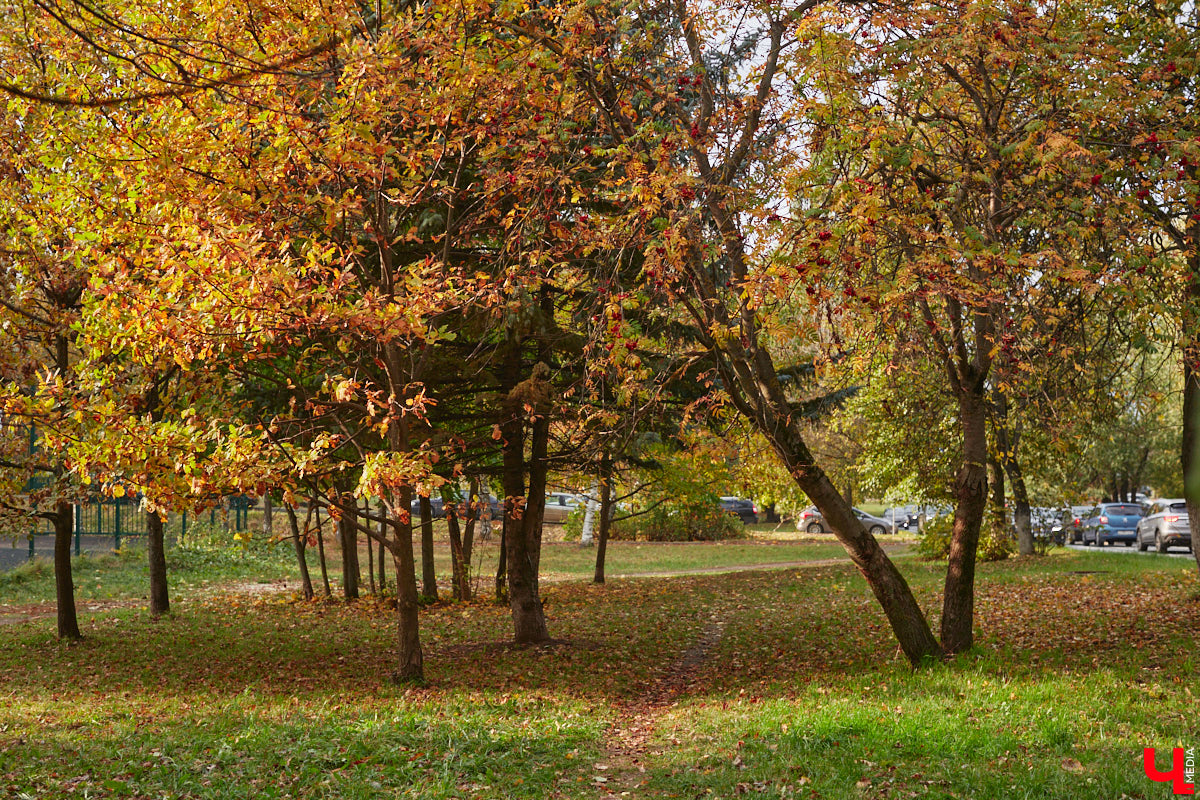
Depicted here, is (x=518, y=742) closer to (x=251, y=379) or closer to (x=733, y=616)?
(x=251, y=379)

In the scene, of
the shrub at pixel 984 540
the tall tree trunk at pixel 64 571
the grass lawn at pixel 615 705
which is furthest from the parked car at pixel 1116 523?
the tall tree trunk at pixel 64 571

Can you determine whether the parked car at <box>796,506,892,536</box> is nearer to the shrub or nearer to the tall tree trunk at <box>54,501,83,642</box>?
the shrub

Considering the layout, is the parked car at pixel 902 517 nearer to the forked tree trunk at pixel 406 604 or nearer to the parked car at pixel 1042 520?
the parked car at pixel 1042 520

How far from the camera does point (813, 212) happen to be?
Answer: 249 inches

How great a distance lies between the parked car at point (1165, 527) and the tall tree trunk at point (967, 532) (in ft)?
67.2

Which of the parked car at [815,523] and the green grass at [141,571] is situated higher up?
the green grass at [141,571]

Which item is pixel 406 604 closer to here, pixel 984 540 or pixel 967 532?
pixel 967 532

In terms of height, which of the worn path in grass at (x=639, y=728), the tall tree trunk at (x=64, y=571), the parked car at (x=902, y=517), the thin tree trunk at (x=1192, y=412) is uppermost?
the thin tree trunk at (x=1192, y=412)

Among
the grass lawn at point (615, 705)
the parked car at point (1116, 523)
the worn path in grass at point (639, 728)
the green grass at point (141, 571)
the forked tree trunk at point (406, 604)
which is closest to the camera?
the grass lawn at point (615, 705)

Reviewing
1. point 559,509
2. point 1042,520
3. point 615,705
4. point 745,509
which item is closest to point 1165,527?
point 1042,520

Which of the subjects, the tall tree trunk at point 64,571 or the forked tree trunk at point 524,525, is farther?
the tall tree trunk at point 64,571

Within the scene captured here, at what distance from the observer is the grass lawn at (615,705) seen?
5957 mm

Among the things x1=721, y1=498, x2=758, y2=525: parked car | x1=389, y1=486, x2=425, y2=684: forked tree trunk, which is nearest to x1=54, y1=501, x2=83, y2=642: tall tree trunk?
x1=389, y1=486, x2=425, y2=684: forked tree trunk

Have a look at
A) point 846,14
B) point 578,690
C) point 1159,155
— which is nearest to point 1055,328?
point 1159,155
